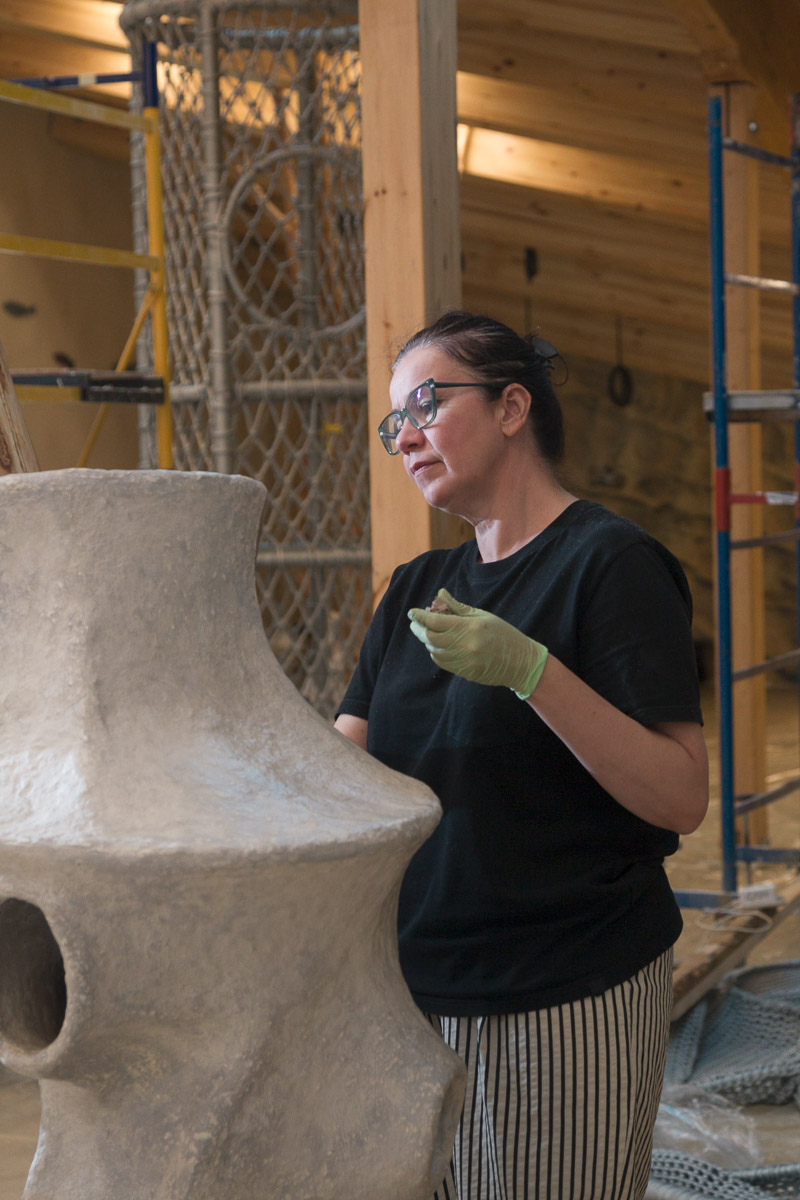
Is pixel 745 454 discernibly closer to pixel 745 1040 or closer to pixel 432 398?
pixel 745 1040

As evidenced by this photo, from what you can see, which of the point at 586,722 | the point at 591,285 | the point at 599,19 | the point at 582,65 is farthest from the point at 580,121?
the point at 586,722

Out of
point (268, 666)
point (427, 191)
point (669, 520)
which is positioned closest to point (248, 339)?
point (427, 191)

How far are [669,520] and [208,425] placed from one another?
643cm

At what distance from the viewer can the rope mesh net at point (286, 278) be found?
113 inches

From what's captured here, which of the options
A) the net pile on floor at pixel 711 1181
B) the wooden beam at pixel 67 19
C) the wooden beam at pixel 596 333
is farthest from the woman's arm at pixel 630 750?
the wooden beam at pixel 596 333

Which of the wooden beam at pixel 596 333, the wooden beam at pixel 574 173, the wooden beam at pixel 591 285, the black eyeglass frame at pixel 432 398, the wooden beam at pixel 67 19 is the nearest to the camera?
the black eyeglass frame at pixel 432 398

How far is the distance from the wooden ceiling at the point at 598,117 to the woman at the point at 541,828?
2650 millimetres

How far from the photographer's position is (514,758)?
1.25 metres

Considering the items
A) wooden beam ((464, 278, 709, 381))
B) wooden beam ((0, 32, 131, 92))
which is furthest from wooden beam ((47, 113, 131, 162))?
wooden beam ((464, 278, 709, 381))

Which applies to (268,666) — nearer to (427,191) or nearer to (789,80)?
(427,191)

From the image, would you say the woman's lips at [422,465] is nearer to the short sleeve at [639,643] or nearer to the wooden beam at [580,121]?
the short sleeve at [639,643]

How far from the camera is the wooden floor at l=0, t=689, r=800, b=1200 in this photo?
2.50m

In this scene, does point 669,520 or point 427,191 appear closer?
point 427,191

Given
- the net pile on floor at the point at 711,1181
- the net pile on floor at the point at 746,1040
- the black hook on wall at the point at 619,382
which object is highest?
the black hook on wall at the point at 619,382
